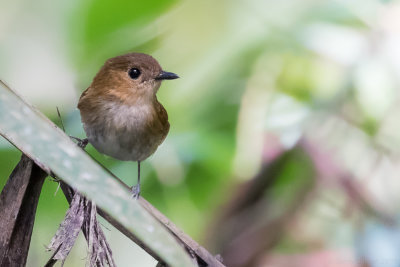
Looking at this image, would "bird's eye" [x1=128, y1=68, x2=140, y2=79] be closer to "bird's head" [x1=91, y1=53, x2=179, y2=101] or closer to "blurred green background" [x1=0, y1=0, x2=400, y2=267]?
"bird's head" [x1=91, y1=53, x2=179, y2=101]

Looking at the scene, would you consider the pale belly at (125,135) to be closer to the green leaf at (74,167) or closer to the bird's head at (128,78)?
the bird's head at (128,78)

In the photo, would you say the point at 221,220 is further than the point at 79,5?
No

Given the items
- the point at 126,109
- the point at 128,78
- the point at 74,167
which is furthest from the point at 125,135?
the point at 74,167

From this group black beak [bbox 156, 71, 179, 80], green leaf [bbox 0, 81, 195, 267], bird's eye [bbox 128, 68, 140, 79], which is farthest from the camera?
bird's eye [bbox 128, 68, 140, 79]

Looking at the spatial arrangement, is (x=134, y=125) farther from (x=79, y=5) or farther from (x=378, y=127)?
(x=378, y=127)

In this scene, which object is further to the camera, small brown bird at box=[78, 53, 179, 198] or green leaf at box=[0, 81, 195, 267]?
small brown bird at box=[78, 53, 179, 198]

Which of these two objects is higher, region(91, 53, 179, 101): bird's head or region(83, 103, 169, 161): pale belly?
region(91, 53, 179, 101): bird's head

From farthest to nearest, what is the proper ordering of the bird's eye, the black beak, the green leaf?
the bird's eye, the black beak, the green leaf

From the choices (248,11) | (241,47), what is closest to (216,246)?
(241,47)

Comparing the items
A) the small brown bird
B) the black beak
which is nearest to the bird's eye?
the small brown bird
